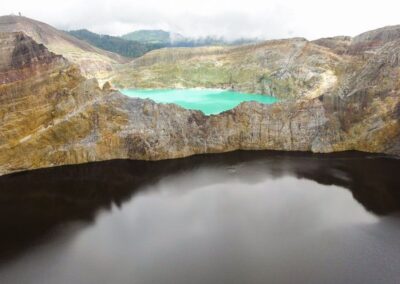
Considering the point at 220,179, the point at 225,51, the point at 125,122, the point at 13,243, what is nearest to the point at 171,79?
the point at 225,51

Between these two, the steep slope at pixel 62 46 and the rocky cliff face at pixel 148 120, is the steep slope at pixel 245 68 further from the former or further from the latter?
the rocky cliff face at pixel 148 120

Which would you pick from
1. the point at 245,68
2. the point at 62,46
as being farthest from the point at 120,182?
the point at 62,46

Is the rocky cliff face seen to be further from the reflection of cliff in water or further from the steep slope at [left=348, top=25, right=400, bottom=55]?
the steep slope at [left=348, top=25, right=400, bottom=55]

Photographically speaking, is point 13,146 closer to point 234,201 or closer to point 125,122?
point 125,122

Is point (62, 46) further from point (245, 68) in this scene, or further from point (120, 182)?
point (120, 182)

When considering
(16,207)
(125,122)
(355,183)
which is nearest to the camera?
(16,207)

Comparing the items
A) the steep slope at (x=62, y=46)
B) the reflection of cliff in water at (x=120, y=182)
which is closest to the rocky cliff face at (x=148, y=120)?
the reflection of cliff in water at (x=120, y=182)
